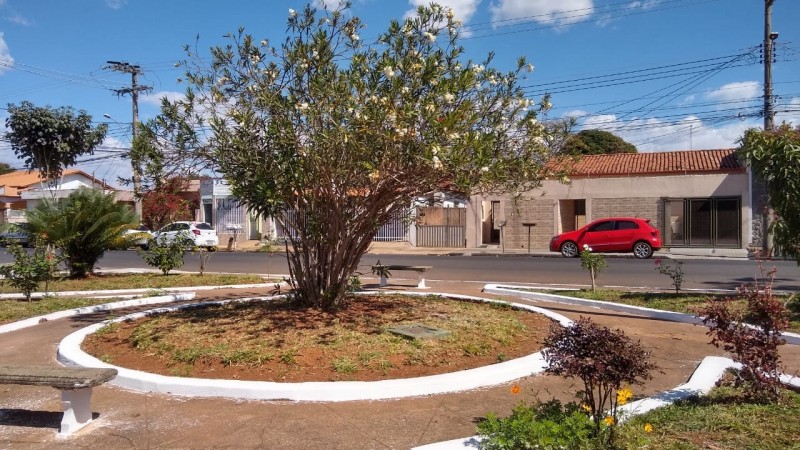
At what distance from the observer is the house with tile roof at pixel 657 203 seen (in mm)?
26297

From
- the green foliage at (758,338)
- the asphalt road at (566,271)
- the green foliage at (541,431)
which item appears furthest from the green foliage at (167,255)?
the green foliage at (758,338)

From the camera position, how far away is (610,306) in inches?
407

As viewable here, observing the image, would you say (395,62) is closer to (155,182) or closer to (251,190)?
(251,190)

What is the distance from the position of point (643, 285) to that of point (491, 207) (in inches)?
760

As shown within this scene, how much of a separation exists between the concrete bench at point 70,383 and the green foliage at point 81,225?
1046 cm

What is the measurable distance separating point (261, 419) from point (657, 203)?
82.9ft

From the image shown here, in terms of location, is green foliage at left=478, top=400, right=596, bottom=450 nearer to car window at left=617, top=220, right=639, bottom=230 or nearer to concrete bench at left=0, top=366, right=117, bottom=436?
concrete bench at left=0, top=366, right=117, bottom=436

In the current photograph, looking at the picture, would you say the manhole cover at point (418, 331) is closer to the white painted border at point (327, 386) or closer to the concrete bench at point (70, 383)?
the white painted border at point (327, 386)

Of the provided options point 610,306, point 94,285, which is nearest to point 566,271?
point 610,306

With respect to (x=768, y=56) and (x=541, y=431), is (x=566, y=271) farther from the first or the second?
(x=541, y=431)

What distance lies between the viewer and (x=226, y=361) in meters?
6.20

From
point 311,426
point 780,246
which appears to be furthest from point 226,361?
point 780,246

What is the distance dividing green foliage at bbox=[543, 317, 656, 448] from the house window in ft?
82.2

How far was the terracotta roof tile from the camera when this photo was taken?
89.1 feet
